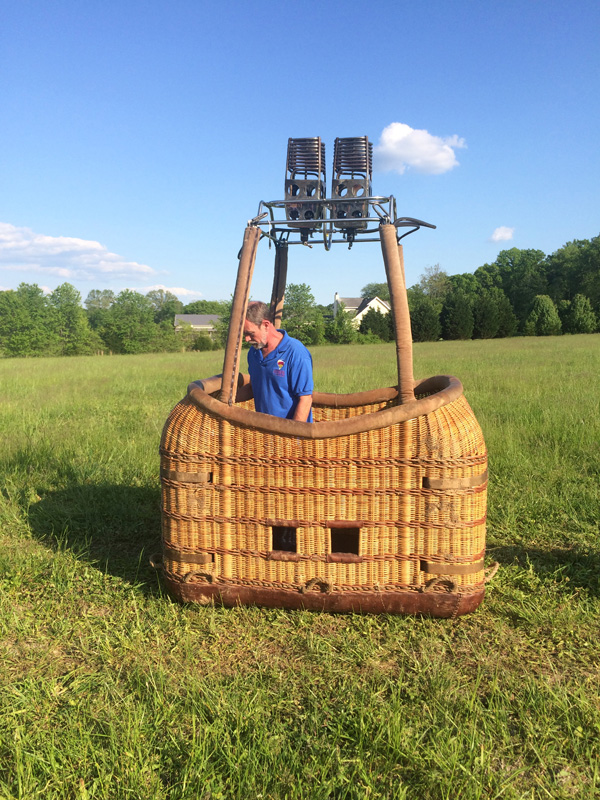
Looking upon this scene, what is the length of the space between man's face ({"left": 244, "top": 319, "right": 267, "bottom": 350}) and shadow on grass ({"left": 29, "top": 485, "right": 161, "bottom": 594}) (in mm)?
1614

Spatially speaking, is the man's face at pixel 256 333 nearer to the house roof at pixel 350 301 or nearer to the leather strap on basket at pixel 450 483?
the leather strap on basket at pixel 450 483

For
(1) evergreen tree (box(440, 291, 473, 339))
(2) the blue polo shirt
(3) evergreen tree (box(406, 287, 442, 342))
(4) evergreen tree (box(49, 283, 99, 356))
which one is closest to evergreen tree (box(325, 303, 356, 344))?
(3) evergreen tree (box(406, 287, 442, 342))

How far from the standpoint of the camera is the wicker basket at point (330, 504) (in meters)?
2.78

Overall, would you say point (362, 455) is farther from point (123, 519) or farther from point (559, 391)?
point (559, 391)

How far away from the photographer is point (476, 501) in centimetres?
282

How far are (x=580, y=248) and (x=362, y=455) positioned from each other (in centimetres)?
9047

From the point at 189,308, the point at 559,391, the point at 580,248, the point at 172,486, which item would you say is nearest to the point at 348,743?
the point at 172,486

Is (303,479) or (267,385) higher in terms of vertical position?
(267,385)

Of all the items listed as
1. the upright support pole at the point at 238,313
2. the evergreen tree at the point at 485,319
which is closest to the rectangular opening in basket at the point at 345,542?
the upright support pole at the point at 238,313

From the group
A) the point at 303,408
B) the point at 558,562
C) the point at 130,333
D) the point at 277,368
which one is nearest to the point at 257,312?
the point at 277,368

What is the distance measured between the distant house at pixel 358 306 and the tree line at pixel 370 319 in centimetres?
260

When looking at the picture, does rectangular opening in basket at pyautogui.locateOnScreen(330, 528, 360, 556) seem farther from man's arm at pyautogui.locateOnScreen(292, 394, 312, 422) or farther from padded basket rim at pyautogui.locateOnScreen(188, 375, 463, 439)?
padded basket rim at pyautogui.locateOnScreen(188, 375, 463, 439)

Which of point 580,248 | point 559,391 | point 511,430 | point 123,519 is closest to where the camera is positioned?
point 123,519

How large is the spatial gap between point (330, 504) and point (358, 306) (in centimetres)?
9057
